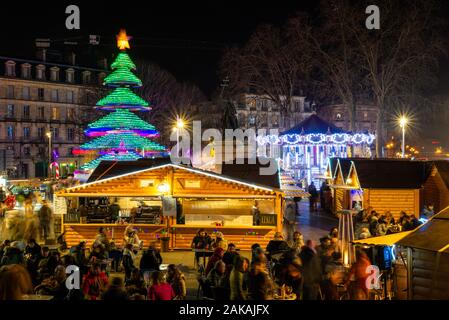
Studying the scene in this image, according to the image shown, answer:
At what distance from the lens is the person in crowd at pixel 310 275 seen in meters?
9.04

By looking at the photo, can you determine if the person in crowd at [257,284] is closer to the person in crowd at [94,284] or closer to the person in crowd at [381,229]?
the person in crowd at [94,284]

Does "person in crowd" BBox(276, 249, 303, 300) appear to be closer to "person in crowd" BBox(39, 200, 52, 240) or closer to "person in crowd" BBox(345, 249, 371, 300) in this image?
"person in crowd" BBox(345, 249, 371, 300)

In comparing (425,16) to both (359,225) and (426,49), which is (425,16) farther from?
(359,225)

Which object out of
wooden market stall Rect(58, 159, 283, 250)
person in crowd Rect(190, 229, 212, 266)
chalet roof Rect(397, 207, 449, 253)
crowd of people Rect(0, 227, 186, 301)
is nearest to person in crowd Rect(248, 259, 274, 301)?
crowd of people Rect(0, 227, 186, 301)

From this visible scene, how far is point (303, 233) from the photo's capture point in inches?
804

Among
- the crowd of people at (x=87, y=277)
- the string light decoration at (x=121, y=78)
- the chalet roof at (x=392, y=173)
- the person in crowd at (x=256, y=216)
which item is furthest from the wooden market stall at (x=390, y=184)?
the crowd of people at (x=87, y=277)

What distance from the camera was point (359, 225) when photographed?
16.9 meters

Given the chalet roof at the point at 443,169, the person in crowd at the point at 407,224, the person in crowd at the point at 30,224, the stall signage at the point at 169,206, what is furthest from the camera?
the chalet roof at the point at 443,169

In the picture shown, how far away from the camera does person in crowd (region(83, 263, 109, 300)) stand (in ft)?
30.3

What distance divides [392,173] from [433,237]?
13517mm

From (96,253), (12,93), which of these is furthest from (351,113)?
(12,93)

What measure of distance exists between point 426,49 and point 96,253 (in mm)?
→ 28269

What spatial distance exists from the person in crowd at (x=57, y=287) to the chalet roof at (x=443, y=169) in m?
16.5

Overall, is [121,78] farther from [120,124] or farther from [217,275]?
[217,275]
